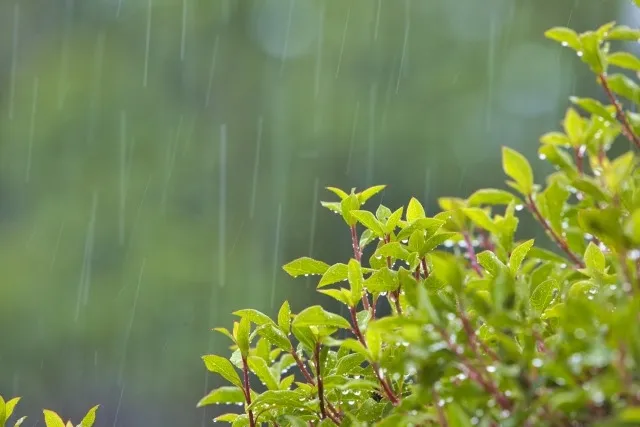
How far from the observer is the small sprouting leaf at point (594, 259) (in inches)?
34.3

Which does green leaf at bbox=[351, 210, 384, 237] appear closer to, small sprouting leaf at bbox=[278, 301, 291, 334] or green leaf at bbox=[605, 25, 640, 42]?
small sprouting leaf at bbox=[278, 301, 291, 334]

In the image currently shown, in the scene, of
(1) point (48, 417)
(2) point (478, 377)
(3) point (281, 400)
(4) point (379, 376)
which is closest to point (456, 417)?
(2) point (478, 377)

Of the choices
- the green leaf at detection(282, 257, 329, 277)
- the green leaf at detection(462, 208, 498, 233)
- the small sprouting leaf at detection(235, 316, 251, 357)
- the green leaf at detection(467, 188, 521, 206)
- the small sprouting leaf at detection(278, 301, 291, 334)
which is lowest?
the small sprouting leaf at detection(235, 316, 251, 357)

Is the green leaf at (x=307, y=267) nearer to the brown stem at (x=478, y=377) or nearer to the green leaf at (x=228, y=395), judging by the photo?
the green leaf at (x=228, y=395)

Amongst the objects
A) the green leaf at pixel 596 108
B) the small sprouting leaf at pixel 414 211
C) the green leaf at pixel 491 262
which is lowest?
the green leaf at pixel 491 262

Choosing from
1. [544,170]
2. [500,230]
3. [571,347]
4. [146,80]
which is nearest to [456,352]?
[571,347]

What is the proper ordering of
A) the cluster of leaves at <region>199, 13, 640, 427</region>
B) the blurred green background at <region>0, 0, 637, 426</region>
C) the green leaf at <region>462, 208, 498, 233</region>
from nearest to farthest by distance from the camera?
the cluster of leaves at <region>199, 13, 640, 427</region>, the green leaf at <region>462, 208, 498, 233</region>, the blurred green background at <region>0, 0, 637, 426</region>

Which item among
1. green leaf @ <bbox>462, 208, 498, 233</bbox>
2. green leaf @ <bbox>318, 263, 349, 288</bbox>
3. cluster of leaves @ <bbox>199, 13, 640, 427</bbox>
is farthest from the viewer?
green leaf @ <bbox>318, 263, 349, 288</bbox>

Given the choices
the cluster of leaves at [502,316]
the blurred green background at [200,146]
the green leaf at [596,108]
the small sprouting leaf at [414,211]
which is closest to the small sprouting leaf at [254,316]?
the cluster of leaves at [502,316]

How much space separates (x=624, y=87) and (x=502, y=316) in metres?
0.37

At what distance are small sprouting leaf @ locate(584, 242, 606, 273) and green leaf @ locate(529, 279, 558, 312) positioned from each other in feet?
0.18

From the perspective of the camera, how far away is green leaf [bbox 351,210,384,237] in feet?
3.26

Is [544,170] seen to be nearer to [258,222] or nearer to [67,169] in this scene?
[258,222]

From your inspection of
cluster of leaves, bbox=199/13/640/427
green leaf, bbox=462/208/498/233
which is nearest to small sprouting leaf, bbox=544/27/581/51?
cluster of leaves, bbox=199/13/640/427
